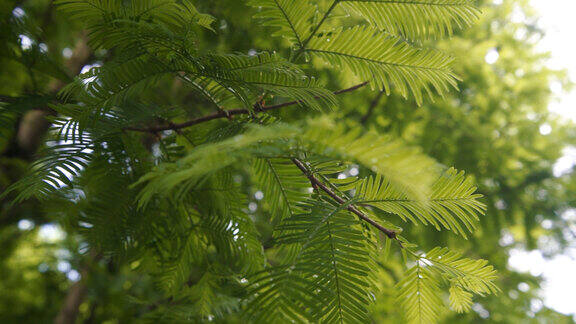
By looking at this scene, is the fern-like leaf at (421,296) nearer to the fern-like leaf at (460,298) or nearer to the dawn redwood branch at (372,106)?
the fern-like leaf at (460,298)

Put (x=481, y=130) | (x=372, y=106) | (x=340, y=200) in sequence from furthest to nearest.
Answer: (x=481, y=130) < (x=372, y=106) < (x=340, y=200)

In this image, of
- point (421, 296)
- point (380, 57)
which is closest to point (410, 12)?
point (380, 57)

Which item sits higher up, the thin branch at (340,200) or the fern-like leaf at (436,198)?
the fern-like leaf at (436,198)

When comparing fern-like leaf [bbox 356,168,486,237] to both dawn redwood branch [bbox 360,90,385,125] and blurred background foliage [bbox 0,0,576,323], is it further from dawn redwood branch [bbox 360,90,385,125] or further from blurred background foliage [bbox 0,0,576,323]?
dawn redwood branch [bbox 360,90,385,125]

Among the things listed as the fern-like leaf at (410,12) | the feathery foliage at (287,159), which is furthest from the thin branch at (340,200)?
the fern-like leaf at (410,12)

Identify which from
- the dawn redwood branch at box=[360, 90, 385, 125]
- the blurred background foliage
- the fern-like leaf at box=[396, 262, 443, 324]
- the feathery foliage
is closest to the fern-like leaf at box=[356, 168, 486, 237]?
the feathery foliage

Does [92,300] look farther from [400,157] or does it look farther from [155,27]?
[400,157]

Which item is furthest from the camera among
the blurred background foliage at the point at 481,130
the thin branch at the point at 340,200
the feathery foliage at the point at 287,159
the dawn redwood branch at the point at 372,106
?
the dawn redwood branch at the point at 372,106

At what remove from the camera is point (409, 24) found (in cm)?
77

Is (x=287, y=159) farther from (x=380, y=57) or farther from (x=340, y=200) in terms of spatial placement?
Result: (x=380, y=57)

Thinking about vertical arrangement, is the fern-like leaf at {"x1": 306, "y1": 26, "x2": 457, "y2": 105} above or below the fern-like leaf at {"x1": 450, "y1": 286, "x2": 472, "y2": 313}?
above

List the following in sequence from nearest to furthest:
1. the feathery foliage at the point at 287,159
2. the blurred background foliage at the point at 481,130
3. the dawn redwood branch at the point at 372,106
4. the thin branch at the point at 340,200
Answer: the feathery foliage at the point at 287,159
the thin branch at the point at 340,200
the blurred background foliage at the point at 481,130
the dawn redwood branch at the point at 372,106

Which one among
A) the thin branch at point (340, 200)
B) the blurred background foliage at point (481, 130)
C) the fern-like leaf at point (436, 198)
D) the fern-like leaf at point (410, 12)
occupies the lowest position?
the blurred background foliage at point (481, 130)

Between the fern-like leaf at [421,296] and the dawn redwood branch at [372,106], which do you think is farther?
the dawn redwood branch at [372,106]
